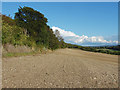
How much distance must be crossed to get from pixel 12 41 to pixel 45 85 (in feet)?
28.3

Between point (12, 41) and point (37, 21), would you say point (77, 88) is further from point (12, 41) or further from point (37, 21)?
point (37, 21)

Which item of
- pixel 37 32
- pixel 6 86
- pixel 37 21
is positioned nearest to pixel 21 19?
pixel 37 21

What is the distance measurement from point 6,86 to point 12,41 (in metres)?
8.06

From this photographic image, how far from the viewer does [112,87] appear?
2.85 meters

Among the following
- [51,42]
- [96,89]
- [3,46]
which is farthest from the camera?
[51,42]

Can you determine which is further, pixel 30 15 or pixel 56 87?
pixel 30 15

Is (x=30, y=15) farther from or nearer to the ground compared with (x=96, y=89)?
farther from the ground

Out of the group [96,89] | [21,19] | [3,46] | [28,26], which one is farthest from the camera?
[21,19]

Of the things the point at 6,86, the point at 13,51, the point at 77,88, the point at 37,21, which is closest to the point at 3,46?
the point at 13,51

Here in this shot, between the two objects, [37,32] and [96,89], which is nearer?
[96,89]

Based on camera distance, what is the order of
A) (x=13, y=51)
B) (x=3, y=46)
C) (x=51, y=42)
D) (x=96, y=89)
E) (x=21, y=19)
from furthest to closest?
(x=51, y=42) < (x=21, y=19) < (x=13, y=51) < (x=3, y=46) < (x=96, y=89)

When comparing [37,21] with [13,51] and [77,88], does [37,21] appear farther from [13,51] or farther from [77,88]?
[77,88]

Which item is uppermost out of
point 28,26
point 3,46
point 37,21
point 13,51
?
point 37,21

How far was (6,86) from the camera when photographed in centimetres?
273
